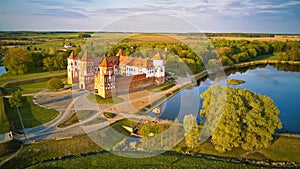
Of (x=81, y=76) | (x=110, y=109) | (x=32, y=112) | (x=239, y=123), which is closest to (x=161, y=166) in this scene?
(x=239, y=123)

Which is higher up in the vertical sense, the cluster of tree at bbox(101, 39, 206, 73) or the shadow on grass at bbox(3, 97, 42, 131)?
the cluster of tree at bbox(101, 39, 206, 73)

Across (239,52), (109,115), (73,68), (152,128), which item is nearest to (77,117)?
(109,115)

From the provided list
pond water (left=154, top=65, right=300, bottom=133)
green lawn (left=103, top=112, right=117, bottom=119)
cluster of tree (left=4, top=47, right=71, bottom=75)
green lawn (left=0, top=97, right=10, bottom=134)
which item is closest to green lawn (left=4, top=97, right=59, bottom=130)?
green lawn (left=0, top=97, right=10, bottom=134)

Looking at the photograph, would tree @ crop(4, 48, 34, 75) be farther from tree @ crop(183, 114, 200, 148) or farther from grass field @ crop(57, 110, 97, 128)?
tree @ crop(183, 114, 200, 148)

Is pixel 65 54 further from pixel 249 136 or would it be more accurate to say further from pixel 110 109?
pixel 249 136

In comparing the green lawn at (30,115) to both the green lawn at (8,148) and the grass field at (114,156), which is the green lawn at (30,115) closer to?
the green lawn at (8,148)

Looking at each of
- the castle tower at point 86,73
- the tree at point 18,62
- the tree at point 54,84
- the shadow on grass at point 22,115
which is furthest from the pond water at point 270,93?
the tree at point 18,62
